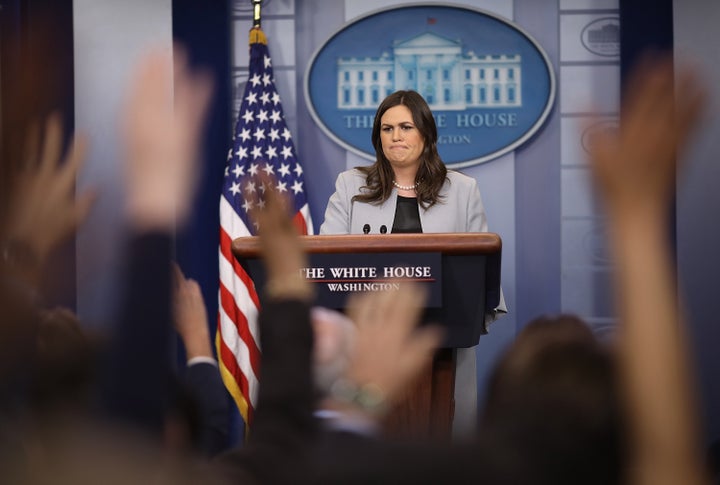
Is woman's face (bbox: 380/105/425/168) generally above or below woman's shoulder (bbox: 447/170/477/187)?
above

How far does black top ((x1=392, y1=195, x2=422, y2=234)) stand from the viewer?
3.51m

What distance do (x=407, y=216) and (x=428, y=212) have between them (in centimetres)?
9

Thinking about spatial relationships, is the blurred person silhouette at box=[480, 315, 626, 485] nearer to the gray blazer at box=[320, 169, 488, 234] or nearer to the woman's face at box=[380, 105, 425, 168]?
the gray blazer at box=[320, 169, 488, 234]

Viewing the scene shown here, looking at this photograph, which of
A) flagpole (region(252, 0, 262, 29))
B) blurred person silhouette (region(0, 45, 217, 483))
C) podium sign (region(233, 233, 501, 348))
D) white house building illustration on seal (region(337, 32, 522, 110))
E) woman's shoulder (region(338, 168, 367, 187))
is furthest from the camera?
white house building illustration on seal (region(337, 32, 522, 110))

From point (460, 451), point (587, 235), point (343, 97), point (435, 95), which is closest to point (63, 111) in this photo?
point (343, 97)

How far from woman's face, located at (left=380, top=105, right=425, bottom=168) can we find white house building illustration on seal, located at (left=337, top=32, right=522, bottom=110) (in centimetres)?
124

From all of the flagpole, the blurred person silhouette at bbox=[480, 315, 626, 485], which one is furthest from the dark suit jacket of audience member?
the flagpole

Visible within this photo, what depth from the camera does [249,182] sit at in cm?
466

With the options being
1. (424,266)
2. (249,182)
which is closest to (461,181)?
(424,266)

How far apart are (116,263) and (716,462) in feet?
3.34

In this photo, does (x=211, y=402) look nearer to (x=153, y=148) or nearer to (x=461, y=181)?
(x=153, y=148)

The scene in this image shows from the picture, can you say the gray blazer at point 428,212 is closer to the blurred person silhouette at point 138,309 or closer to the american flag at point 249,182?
the american flag at point 249,182

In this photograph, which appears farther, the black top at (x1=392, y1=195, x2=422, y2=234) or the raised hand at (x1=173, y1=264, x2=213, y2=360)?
the black top at (x1=392, y1=195, x2=422, y2=234)

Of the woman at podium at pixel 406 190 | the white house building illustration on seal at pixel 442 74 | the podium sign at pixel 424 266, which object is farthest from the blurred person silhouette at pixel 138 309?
the white house building illustration on seal at pixel 442 74
